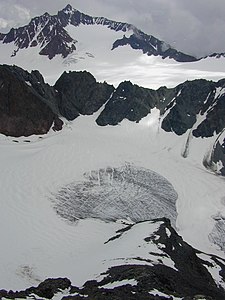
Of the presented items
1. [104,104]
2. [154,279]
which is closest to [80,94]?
[104,104]

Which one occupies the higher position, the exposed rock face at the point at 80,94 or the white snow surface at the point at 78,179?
the exposed rock face at the point at 80,94

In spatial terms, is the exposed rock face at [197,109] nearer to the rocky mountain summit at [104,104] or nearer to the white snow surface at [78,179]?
the rocky mountain summit at [104,104]

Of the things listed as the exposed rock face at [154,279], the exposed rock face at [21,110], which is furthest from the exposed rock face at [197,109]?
the exposed rock face at [154,279]

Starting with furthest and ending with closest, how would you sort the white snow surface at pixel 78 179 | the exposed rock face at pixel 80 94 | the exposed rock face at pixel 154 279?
the exposed rock face at pixel 80 94, the white snow surface at pixel 78 179, the exposed rock face at pixel 154 279

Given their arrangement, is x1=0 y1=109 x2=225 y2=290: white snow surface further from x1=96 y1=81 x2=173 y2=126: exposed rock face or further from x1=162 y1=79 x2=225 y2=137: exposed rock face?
x1=162 y1=79 x2=225 y2=137: exposed rock face

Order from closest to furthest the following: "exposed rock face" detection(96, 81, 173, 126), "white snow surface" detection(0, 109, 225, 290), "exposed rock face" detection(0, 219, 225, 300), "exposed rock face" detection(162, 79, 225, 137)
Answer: "exposed rock face" detection(0, 219, 225, 300)
"white snow surface" detection(0, 109, 225, 290)
"exposed rock face" detection(162, 79, 225, 137)
"exposed rock face" detection(96, 81, 173, 126)

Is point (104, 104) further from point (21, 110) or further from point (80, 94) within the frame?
point (21, 110)

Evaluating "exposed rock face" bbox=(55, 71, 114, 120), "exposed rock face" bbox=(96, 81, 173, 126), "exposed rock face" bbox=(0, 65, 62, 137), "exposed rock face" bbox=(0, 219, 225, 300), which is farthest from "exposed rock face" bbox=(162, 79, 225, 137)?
"exposed rock face" bbox=(0, 219, 225, 300)

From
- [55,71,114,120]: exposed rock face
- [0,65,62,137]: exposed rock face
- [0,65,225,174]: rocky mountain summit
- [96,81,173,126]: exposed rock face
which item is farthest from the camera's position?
[55,71,114,120]: exposed rock face
